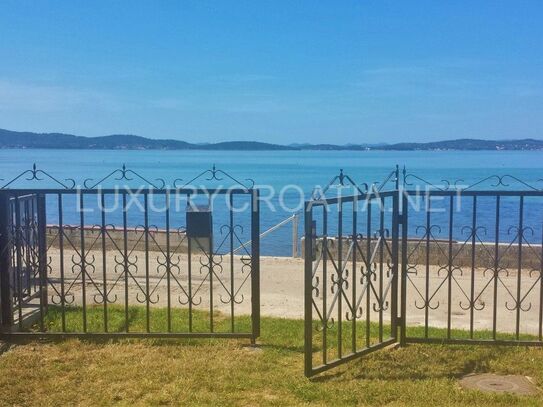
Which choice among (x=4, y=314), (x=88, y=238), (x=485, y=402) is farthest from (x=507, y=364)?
(x=88, y=238)

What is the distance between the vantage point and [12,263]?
638cm

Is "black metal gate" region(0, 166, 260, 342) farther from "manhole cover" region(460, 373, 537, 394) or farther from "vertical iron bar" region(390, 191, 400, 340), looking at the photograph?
"manhole cover" region(460, 373, 537, 394)

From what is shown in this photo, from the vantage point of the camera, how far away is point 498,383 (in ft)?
16.1

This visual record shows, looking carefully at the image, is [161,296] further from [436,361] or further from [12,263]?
[436,361]

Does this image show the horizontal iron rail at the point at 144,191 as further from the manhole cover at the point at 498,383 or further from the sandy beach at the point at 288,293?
the manhole cover at the point at 498,383

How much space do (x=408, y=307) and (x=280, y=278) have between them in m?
2.98

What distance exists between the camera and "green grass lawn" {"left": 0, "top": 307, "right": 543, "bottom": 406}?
14.9 feet

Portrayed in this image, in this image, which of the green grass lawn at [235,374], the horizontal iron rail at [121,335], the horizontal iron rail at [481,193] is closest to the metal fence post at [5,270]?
the horizontal iron rail at [121,335]

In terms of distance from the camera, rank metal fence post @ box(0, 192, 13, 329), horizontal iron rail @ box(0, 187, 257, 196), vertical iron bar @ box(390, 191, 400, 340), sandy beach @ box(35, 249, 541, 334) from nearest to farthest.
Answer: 1. vertical iron bar @ box(390, 191, 400, 340)
2. horizontal iron rail @ box(0, 187, 257, 196)
3. metal fence post @ box(0, 192, 13, 329)
4. sandy beach @ box(35, 249, 541, 334)

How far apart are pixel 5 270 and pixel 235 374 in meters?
2.75

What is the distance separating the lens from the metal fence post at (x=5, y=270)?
19.9ft

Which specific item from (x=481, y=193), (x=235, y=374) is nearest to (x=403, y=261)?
(x=481, y=193)

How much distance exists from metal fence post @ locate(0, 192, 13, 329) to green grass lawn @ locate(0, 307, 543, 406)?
0.41 meters

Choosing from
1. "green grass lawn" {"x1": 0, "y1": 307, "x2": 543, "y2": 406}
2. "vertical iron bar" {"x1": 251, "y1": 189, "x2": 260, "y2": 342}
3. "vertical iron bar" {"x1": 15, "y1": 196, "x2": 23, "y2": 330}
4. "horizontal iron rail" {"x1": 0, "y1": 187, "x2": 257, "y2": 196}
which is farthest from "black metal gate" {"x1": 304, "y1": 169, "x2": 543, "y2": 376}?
"vertical iron bar" {"x1": 15, "y1": 196, "x2": 23, "y2": 330}
